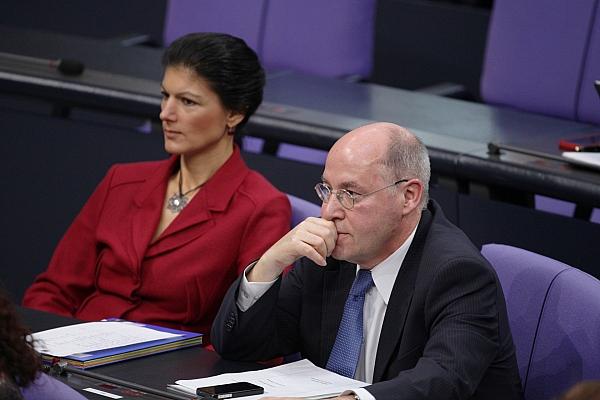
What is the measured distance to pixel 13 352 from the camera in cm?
176

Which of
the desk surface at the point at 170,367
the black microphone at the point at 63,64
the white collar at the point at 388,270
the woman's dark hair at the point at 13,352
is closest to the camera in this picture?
the woman's dark hair at the point at 13,352

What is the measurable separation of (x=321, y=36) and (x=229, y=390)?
2800 millimetres

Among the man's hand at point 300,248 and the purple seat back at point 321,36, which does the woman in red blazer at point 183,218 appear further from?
the purple seat back at point 321,36

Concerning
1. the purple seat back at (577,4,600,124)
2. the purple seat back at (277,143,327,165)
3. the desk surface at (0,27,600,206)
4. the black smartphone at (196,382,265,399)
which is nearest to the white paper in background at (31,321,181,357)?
the black smartphone at (196,382,265,399)

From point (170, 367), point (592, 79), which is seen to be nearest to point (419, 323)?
point (170, 367)

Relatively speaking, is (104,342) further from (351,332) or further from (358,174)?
(358,174)

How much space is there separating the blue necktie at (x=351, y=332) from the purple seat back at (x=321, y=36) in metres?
2.45

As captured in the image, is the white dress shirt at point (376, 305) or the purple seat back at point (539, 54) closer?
the white dress shirt at point (376, 305)

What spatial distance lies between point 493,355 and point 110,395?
726 mm

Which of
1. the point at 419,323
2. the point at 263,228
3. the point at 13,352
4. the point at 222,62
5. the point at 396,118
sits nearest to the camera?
the point at 13,352

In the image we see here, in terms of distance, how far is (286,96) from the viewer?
4.20 metres

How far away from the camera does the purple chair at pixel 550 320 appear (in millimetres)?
2494

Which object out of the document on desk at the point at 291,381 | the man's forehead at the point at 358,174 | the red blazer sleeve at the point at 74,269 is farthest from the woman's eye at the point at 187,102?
the document on desk at the point at 291,381

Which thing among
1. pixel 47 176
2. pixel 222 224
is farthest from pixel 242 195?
pixel 47 176
